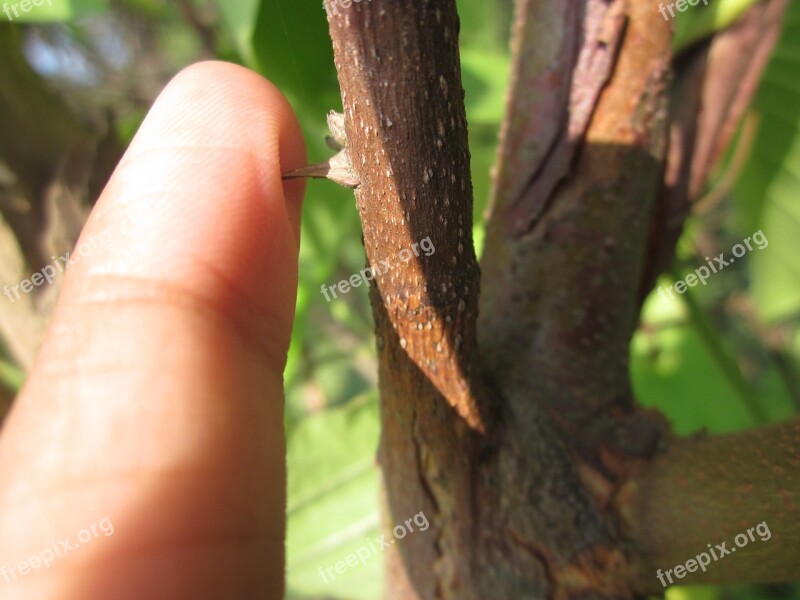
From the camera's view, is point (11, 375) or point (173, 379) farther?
point (11, 375)

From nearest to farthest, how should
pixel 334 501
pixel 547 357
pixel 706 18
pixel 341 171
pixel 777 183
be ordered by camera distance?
pixel 341 171, pixel 547 357, pixel 706 18, pixel 334 501, pixel 777 183

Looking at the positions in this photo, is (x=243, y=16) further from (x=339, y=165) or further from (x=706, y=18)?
(x=706, y=18)

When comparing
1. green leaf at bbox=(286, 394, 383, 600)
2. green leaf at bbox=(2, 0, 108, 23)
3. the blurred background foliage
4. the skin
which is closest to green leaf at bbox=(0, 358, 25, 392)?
the blurred background foliage

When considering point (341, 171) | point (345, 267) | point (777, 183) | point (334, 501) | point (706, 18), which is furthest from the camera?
point (345, 267)

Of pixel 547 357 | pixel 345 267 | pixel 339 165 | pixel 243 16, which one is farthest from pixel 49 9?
pixel 345 267

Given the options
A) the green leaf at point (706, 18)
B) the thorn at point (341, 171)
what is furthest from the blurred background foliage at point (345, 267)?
the thorn at point (341, 171)

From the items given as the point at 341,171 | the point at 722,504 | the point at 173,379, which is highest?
the point at 341,171
